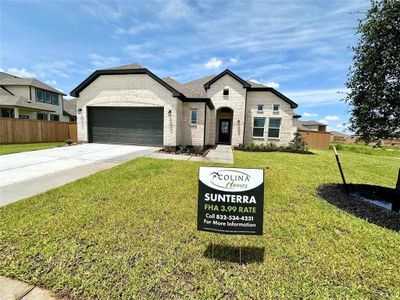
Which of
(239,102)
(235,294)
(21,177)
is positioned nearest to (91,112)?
(21,177)

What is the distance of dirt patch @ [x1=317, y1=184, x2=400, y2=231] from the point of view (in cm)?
395

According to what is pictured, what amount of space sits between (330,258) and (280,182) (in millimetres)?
3798

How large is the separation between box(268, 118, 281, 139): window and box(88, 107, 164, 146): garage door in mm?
9856

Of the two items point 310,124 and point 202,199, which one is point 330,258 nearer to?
point 202,199

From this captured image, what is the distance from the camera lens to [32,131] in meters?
16.0

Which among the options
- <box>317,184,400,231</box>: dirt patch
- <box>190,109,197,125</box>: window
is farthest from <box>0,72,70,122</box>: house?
<box>317,184,400,231</box>: dirt patch

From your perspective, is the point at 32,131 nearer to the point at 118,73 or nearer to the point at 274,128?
the point at 118,73

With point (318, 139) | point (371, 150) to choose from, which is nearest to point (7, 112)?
point (318, 139)

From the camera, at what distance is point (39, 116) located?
24484 millimetres

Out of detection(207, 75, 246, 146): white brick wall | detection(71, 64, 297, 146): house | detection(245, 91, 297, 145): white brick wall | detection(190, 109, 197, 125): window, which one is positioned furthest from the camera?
detection(245, 91, 297, 145): white brick wall

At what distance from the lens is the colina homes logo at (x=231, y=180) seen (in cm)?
264

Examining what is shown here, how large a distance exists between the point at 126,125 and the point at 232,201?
13091 mm

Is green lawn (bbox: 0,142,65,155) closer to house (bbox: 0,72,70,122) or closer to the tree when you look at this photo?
house (bbox: 0,72,70,122)

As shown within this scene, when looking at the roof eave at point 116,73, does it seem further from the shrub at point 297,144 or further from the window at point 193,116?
the shrub at point 297,144
